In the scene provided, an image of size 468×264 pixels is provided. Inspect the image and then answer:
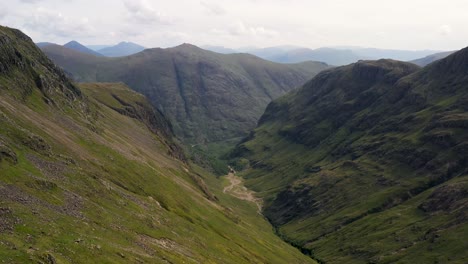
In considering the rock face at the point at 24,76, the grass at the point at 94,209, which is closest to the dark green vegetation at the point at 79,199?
the grass at the point at 94,209

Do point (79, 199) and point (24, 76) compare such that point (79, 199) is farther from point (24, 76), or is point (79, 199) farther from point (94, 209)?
point (24, 76)

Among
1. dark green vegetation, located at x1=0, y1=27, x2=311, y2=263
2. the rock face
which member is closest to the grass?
dark green vegetation, located at x1=0, y1=27, x2=311, y2=263

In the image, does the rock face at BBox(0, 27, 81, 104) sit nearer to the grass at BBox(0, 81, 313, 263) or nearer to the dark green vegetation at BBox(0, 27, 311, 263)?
the dark green vegetation at BBox(0, 27, 311, 263)

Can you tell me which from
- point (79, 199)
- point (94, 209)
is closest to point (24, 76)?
point (79, 199)

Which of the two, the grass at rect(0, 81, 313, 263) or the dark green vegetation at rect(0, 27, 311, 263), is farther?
the dark green vegetation at rect(0, 27, 311, 263)

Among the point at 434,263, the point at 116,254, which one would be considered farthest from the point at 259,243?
the point at 116,254

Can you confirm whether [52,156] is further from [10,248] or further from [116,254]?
[10,248]

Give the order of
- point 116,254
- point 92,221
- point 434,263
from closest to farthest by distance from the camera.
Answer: point 116,254 → point 92,221 → point 434,263

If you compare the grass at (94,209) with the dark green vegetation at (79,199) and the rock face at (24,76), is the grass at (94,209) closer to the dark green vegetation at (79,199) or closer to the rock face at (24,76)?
the dark green vegetation at (79,199)
